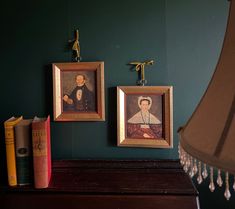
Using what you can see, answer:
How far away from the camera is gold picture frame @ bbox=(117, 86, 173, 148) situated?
47.4 inches

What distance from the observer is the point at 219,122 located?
0.39 meters

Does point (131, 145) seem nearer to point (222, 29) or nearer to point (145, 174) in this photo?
point (145, 174)

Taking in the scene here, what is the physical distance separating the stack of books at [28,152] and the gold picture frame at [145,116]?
0.36m

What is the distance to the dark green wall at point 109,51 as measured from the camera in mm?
1197

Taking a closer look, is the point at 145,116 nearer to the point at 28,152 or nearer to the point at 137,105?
the point at 137,105

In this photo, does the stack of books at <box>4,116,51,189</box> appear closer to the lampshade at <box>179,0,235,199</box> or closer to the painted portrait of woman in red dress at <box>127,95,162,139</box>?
the painted portrait of woman in red dress at <box>127,95,162,139</box>

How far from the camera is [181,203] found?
37.0 inches

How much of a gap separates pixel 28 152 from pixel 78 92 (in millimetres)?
371

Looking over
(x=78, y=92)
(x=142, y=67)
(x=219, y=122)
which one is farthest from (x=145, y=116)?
(x=219, y=122)

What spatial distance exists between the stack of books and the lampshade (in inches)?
28.1

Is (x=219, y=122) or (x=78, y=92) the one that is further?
(x=78, y=92)

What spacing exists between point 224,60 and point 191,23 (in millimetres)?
856

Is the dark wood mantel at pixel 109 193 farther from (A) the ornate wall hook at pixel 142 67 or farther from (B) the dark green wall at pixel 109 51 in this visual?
(A) the ornate wall hook at pixel 142 67

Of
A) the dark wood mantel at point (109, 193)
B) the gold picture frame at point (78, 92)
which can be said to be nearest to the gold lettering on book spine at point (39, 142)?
the dark wood mantel at point (109, 193)
